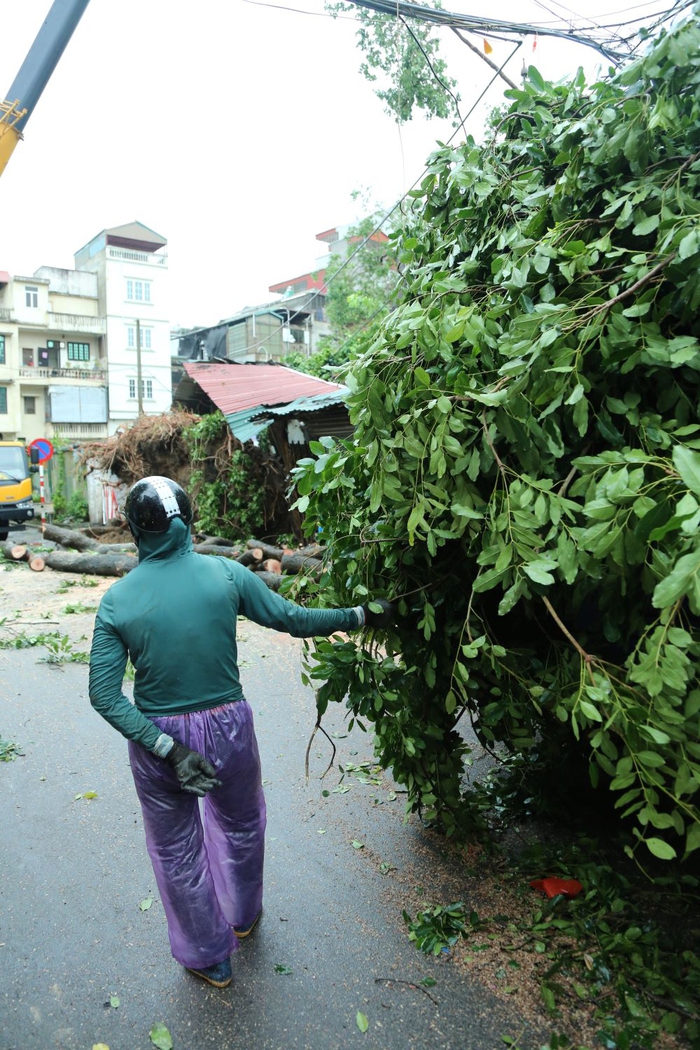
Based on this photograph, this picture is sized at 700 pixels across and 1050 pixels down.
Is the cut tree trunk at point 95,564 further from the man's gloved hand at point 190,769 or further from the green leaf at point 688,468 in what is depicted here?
the green leaf at point 688,468

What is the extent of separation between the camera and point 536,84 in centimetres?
321

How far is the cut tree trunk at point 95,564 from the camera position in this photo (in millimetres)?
12035

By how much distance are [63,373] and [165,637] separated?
131 feet

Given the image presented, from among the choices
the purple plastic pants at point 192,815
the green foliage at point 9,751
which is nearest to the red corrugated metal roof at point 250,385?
the green foliage at point 9,751

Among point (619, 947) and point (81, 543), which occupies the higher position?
point (619, 947)

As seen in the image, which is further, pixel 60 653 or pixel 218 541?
pixel 218 541

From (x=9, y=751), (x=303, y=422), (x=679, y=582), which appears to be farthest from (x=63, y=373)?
(x=679, y=582)

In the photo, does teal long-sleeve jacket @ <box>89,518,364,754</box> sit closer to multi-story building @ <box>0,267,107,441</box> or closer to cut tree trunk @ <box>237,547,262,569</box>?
cut tree trunk @ <box>237,547,262,569</box>

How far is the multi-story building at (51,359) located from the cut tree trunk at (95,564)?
2628cm

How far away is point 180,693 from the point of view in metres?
2.73

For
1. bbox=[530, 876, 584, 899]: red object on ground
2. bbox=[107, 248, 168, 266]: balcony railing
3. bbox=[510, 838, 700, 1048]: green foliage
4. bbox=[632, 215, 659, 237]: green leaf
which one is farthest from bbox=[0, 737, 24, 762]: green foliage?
bbox=[107, 248, 168, 266]: balcony railing

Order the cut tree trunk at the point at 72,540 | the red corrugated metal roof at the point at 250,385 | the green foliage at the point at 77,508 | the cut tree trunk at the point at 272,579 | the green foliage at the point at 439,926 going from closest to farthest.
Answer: the green foliage at the point at 439,926 → the cut tree trunk at the point at 272,579 → the red corrugated metal roof at the point at 250,385 → the cut tree trunk at the point at 72,540 → the green foliage at the point at 77,508

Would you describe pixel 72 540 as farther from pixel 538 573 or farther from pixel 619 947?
pixel 538 573

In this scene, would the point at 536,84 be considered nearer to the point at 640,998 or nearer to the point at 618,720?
the point at 618,720
